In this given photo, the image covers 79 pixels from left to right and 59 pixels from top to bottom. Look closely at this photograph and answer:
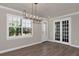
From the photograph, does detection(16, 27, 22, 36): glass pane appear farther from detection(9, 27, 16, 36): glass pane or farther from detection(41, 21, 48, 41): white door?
detection(41, 21, 48, 41): white door

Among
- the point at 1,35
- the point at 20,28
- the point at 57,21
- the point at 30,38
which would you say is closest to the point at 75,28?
the point at 57,21

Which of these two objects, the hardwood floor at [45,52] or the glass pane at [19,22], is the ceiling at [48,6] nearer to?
the glass pane at [19,22]

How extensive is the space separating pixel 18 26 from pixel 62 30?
380cm

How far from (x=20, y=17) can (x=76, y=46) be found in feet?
13.9

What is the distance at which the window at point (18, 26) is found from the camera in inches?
209

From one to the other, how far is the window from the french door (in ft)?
9.04

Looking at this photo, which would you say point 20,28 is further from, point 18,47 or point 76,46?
point 76,46

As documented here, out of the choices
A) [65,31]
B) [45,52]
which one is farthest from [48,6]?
[65,31]

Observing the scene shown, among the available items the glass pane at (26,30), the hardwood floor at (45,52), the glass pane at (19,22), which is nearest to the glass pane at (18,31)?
the glass pane at (19,22)

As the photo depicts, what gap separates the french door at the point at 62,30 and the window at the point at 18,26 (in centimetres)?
275

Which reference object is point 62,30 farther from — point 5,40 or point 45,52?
point 5,40

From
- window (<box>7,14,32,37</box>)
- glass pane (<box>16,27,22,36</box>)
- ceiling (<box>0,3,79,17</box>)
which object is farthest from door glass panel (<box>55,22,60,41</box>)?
glass pane (<box>16,27,22,36</box>)

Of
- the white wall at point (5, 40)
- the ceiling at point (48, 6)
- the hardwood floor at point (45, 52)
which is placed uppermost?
the ceiling at point (48, 6)

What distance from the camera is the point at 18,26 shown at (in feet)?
19.2
